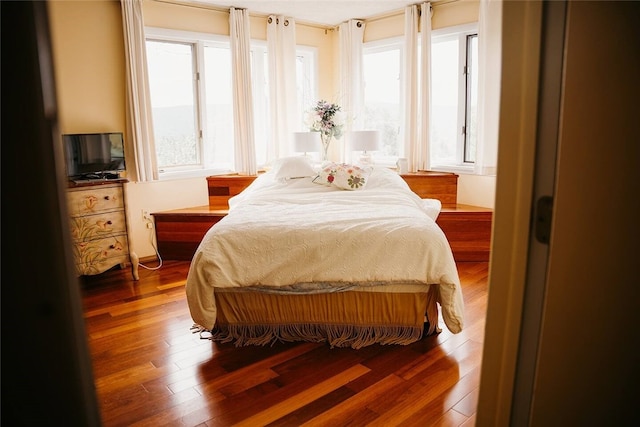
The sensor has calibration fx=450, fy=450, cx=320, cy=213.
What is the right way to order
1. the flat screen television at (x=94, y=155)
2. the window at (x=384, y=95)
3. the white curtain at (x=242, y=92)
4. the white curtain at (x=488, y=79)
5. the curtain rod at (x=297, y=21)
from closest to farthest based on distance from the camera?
the flat screen television at (x=94, y=155) → the white curtain at (x=488, y=79) → the curtain rod at (x=297, y=21) → the white curtain at (x=242, y=92) → the window at (x=384, y=95)

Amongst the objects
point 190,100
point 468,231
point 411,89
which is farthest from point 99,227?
point 411,89

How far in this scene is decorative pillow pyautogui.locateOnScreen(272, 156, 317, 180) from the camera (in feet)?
14.1

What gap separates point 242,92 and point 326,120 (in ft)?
3.29

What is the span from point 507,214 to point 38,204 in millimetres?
792

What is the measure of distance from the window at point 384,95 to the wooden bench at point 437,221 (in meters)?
0.74

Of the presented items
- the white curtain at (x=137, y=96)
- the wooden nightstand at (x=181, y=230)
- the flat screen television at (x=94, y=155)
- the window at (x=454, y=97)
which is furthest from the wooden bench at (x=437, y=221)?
the flat screen television at (x=94, y=155)

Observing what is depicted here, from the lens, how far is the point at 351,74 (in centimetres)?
565

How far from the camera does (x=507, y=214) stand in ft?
2.84

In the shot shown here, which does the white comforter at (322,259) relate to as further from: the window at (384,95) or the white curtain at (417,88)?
the window at (384,95)

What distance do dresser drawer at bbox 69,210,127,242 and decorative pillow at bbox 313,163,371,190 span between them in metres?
1.75

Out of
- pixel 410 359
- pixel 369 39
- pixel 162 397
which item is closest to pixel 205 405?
pixel 162 397

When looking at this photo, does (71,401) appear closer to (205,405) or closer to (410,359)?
(205,405)

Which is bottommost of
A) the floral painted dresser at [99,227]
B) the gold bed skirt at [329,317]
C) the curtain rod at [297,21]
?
the gold bed skirt at [329,317]

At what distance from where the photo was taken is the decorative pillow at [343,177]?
395cm
